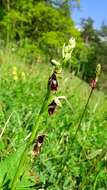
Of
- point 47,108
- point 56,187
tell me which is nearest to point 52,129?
point 56,187

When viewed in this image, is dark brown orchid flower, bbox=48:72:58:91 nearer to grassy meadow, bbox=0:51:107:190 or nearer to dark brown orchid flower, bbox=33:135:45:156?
grassy meadow, bbox=0:51:107:190

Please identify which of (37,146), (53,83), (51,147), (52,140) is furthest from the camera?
(52,140)

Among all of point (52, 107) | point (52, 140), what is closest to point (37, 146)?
point (52, 107)

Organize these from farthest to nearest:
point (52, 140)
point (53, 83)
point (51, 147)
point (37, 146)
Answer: point (52, 140)
point (51, 147)
point (37, 146)
point (53, 83)

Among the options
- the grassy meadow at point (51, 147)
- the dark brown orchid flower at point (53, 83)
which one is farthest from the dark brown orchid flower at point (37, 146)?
the dark brown orchid flower at point (53, 83)

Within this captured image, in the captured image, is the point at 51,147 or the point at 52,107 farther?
the point at 51,147

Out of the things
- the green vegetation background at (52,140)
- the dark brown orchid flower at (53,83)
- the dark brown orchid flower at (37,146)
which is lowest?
the green vegetation background at (52,140)

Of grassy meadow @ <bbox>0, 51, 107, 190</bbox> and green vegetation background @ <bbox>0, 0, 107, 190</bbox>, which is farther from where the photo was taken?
green vegetation background @ <bbox>0, 0, 107, 190</bbox>

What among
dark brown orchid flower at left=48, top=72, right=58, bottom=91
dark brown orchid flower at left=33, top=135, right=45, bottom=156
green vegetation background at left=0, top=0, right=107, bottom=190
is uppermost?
dark brown orchid flower at left=48, top=72, right=58, bottom=91

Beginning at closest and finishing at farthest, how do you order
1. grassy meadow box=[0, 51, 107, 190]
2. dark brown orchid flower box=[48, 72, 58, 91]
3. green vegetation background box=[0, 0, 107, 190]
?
dark brown orchid flower box=[48, 72, 58, 91], grassy meadow box=[0, 51, 107, 190], green vegetation background box=[0, 0, 107, 190]

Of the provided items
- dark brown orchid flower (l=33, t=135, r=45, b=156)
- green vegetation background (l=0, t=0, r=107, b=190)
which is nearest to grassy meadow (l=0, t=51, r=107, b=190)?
green vegetation background (l=0, t=0, r=107, b=190)

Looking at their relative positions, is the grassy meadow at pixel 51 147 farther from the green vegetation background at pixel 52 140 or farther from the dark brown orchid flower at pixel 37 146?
the dark brown orchid flower at pixel 37 146

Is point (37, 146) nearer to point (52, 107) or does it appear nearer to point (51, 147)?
point (52, 107)

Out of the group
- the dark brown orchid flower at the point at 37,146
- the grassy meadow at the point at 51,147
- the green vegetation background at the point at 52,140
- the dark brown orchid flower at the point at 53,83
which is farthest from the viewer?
the green vegetation background at the point at 52,140
